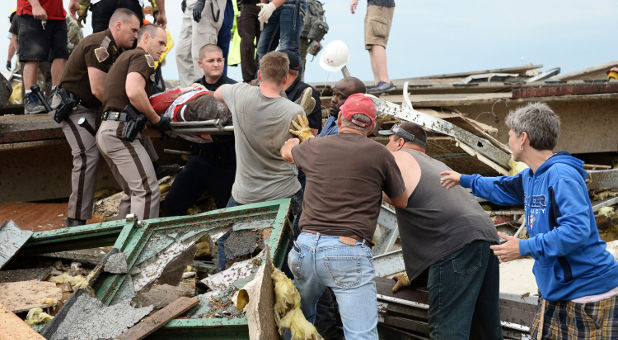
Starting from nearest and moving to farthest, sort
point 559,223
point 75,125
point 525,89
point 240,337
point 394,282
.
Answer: point 559,223, point 240,337, point 394,282, point 75,125, point 525,89

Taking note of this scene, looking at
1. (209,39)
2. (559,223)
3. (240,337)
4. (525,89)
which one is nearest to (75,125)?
(209,39)

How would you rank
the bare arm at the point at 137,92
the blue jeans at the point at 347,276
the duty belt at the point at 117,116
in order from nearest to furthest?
the blue jeans at the point at 347,276
the bare arm at the point at 137,92
the duty belt at the point at 117,116

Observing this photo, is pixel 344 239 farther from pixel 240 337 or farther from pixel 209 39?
pixel 209 39

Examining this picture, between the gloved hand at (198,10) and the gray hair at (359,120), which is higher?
the gloved hand at (198,10)

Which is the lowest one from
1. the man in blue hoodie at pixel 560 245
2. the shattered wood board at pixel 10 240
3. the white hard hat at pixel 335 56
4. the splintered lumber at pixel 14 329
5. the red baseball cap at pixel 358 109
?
the splintered lumber at pixel 14 329

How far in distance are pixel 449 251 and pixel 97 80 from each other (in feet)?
11.9

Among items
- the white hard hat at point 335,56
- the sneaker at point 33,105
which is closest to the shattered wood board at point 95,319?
the sneaker at point 33,105

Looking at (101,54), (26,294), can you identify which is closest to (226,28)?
(101,54)

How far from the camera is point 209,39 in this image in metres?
7.54

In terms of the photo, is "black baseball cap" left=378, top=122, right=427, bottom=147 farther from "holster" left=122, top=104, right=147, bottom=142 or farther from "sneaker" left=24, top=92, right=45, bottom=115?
"sneaker" left=24, top=92, right=45, bottom=115

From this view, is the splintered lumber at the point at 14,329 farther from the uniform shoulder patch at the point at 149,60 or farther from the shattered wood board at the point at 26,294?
the uniform shoulder patch at the point at 149,60

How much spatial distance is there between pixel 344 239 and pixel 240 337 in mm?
A: 847

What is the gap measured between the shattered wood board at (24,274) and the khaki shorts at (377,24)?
442cm

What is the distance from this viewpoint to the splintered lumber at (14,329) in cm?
352
